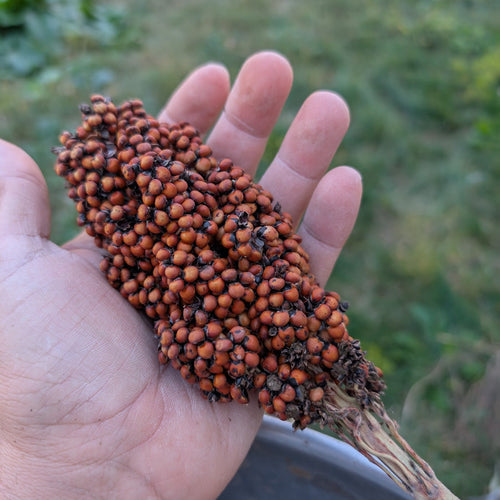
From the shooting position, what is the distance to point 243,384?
198 cm

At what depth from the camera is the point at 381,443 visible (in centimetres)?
195

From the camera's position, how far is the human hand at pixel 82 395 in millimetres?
2057

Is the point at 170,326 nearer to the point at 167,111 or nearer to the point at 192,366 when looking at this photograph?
the point at 192,366

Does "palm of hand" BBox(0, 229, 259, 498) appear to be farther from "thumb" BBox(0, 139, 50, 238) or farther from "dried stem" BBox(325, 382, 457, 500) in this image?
Result: "dried stem" BBox(325, 382, 457, 500)

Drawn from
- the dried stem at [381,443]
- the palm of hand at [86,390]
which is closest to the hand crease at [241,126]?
the palm of hand at [86,390]

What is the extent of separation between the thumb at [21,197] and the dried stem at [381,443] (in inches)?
58.3

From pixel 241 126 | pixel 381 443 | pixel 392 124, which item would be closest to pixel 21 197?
pixel 241 126

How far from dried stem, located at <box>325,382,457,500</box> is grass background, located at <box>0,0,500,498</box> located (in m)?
1.55

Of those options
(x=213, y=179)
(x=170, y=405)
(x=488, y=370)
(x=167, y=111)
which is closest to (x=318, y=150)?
(x=213, y=179)

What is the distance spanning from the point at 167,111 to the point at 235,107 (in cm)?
50

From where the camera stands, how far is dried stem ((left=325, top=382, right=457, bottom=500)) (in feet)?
6.22

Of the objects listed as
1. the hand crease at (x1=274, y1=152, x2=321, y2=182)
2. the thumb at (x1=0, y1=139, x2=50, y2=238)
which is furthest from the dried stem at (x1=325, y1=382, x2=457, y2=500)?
the thumb at (x1=0, y1=139, x2=50, y2=238)

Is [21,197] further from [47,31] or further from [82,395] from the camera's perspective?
[47,31]

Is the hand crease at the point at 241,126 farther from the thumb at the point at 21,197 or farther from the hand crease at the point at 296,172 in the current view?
the thumb at the point at 21,197
